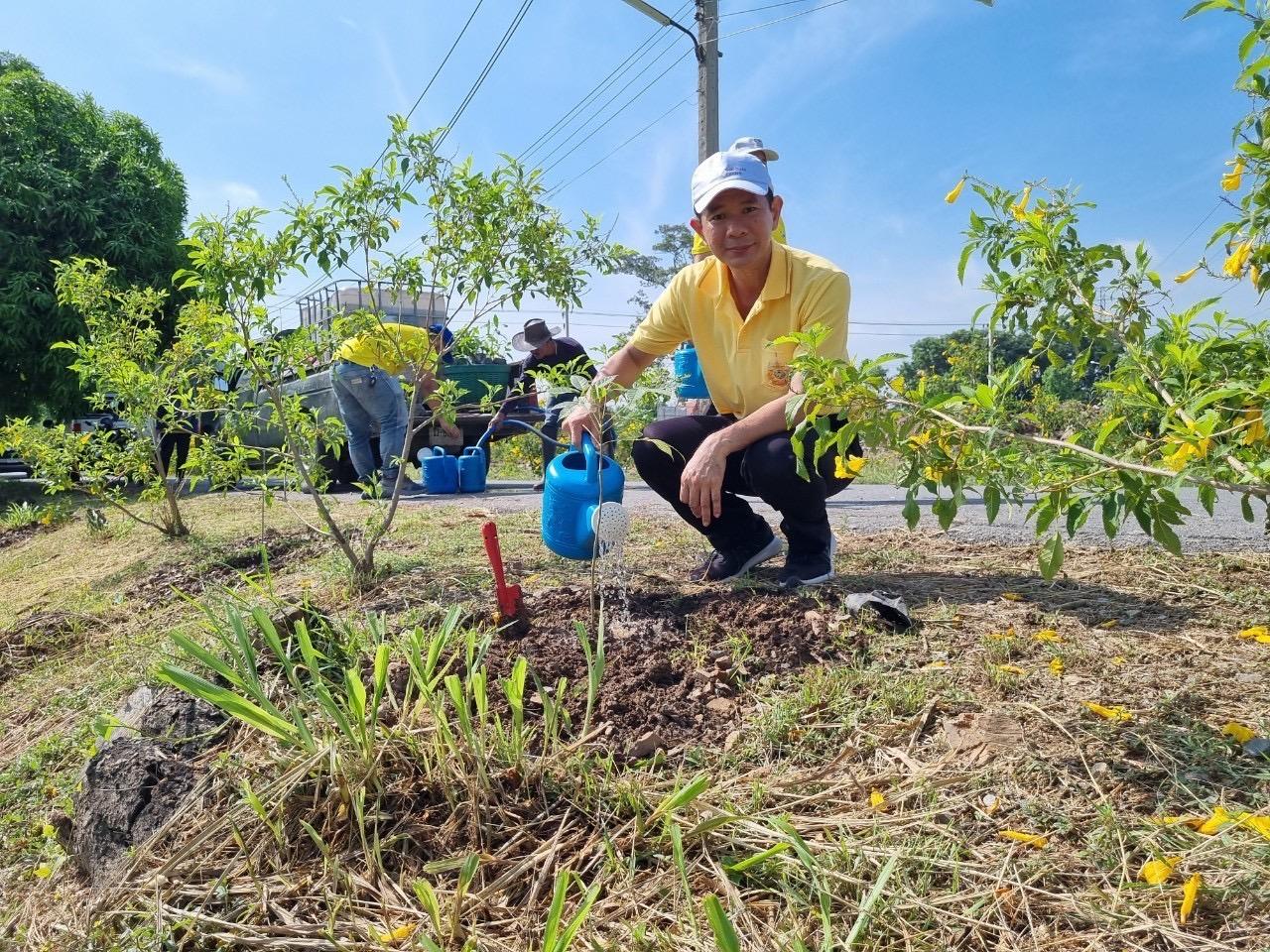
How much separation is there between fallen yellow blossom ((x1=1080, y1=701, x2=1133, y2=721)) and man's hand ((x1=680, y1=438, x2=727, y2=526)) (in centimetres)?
110

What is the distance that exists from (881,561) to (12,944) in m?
2.71

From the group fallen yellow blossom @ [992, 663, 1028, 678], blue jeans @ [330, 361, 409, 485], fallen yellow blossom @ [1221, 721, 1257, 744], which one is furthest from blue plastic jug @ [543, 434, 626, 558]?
blue jeans @ [330, 361, 409, 485]

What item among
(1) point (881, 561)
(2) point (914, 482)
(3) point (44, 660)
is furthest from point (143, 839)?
(1) point (881, 561)

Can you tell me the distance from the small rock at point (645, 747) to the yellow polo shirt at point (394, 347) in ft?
6.50

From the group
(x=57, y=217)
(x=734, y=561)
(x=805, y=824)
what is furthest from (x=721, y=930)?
(x=57, y=217)

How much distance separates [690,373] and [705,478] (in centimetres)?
200

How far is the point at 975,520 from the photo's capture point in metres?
4.17

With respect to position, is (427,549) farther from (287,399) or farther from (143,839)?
(143,839)

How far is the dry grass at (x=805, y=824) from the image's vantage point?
111cm

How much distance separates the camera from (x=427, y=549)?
3592mm

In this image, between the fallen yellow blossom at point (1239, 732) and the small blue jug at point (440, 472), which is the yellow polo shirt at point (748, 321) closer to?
the fallen yellow blossom at point (1239, 732)

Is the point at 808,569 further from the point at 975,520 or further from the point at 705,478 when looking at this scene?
the point at 975,520

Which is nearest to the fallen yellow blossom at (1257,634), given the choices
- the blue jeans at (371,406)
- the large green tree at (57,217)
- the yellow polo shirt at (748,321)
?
the yellow polo shirt at (748,321)

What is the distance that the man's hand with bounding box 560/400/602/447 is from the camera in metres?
2.12
